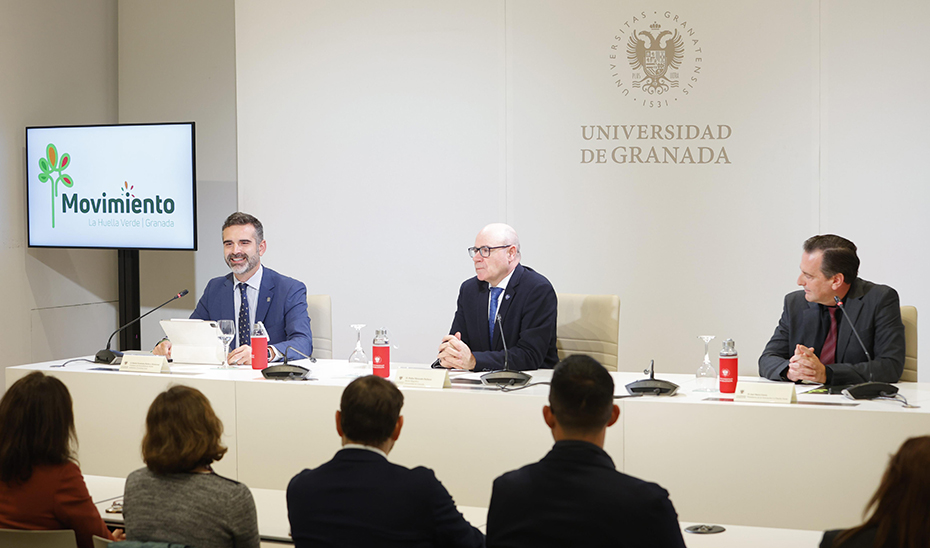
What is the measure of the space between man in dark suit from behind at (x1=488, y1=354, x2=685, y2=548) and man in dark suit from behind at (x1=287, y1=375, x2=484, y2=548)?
143 millimetres

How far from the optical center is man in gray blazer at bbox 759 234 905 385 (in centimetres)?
312

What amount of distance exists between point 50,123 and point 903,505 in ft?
17.7

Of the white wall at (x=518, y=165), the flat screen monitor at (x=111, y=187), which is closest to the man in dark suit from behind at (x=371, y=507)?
the white wall at (x=518, y=165)

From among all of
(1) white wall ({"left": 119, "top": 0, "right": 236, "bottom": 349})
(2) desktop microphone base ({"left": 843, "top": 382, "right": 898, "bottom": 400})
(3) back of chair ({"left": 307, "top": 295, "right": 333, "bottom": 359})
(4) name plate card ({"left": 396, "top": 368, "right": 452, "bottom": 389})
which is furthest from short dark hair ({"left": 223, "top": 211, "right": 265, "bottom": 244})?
(2) desktop microphone base ({"left": 843, "top": 382, "right": 898, "bottom": 400})

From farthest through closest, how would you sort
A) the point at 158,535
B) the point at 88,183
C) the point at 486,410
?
the point at 88,183 < the point at 486,410 < the point at 158,535

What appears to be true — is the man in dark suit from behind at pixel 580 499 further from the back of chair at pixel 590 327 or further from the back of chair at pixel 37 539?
the back of chair at pixel 590 327

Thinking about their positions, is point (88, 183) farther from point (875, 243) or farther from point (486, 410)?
point (875, 243)

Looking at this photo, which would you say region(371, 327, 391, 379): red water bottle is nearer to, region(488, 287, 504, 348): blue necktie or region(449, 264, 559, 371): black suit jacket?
region(449, 264, 559, 371): black suit jacket

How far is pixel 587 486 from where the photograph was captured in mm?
1531

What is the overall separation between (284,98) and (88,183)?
50.7 inches

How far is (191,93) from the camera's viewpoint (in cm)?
591

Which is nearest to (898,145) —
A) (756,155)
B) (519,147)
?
(756,155)

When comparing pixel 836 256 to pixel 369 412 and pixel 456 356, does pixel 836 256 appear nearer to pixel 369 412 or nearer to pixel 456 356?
pixel 456 356

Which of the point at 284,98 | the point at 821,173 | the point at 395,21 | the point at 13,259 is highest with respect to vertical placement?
the point at 395,21
